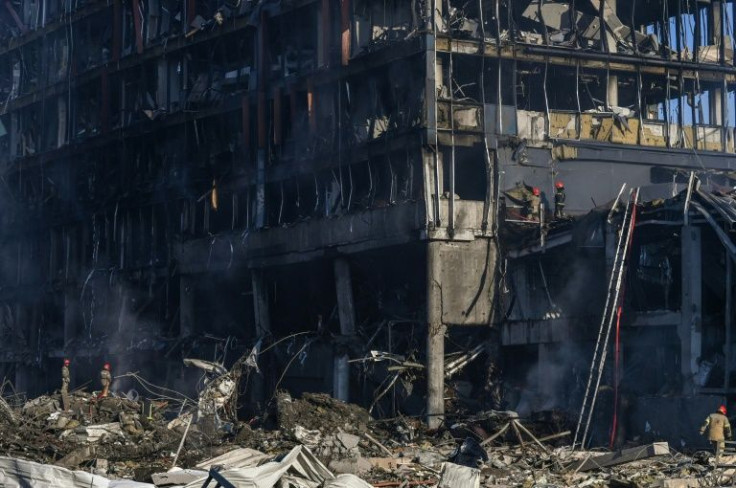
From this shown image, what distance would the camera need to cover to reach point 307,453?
23.2 metres

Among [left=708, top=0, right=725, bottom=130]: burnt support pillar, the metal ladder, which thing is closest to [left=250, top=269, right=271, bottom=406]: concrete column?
the metal ladder

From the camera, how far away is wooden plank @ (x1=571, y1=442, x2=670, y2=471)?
91.0 ft

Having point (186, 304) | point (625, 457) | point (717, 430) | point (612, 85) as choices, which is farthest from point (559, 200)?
point (186, 304)

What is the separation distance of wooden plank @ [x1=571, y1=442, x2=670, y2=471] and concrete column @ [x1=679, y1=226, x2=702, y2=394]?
5383 mm

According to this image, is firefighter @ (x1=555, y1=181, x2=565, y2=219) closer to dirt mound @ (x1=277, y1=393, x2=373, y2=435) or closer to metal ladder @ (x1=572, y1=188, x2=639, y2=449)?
metal ladder @ (x1=572, y1=188, x2=639, y2=449)

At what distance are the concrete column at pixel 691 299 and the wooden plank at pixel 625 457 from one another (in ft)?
17.7

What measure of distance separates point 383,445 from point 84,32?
3153 cm

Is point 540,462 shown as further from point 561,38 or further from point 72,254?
point 72,254

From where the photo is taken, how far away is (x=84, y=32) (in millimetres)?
58094

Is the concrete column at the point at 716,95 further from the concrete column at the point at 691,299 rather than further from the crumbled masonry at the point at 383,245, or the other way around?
the concrete column at the point at 691,299

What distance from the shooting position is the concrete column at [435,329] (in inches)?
1530

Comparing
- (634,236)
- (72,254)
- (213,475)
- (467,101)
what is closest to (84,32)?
(72,254)

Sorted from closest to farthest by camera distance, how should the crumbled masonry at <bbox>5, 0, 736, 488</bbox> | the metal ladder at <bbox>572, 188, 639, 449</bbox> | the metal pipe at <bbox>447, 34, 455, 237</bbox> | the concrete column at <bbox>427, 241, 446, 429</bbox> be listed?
the crumbled masonry at <bbox>5, 0, 736, 488</bbox> → the metal ladder at <bbox>572, 188, 639, 449</bbox> → the concrete column at <bbox>427, 241, 446, 429</bbox> → the metal pipe at <bbox>447, 34, 455, 237</bbox>

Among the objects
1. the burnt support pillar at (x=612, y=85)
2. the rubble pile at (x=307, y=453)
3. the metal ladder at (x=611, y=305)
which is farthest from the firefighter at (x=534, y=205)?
the rubble pile at (x=307, y=453)
